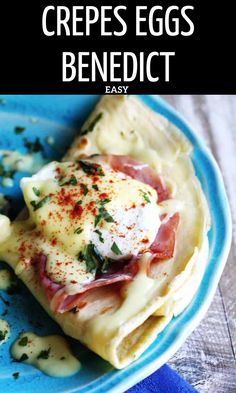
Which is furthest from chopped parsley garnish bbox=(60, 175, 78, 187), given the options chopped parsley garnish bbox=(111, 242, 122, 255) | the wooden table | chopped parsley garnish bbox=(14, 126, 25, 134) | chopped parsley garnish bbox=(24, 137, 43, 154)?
the wooden table

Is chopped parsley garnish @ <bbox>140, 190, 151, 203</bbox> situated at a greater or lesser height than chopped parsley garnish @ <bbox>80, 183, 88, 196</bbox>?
lesser

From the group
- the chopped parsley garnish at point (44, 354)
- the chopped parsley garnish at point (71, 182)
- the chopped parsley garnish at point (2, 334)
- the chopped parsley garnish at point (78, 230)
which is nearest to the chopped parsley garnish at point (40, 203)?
the chopped parsley garnish at point (71, 182)

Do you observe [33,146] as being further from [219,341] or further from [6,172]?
[219,341]

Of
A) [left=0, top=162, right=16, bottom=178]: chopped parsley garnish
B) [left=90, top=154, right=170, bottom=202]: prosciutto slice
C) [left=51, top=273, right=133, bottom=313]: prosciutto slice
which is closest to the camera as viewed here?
[left=51, top=273, right=133, bottom=313]: prosciutto slice

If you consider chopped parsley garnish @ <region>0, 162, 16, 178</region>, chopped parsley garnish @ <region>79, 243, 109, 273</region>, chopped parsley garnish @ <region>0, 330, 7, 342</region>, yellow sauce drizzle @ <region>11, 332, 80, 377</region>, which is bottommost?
yellow sauce drizzle @ <region>11, 332, 80, 377</region>

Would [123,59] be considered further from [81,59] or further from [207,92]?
[207,92]

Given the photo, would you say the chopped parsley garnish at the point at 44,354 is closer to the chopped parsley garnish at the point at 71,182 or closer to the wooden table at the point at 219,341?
the wooden table at the point at 219,341

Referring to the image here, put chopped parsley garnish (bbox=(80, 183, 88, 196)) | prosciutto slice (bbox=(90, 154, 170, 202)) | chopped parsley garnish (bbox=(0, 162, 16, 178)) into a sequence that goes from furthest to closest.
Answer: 1. chopped parsley garnish (bbox=(0, 162, 16, 178))
2. prosciutto slice (bbox=(90, 154, 170, 202))
3. chopped parsley garnish (bbox=(80, 183, 88, 196))

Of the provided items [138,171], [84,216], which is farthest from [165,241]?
[138,171]

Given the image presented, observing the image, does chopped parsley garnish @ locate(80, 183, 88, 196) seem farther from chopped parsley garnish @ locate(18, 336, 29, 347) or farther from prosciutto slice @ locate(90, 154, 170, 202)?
chopped parsley garnish @ locate(18, 336, 29, 347)
